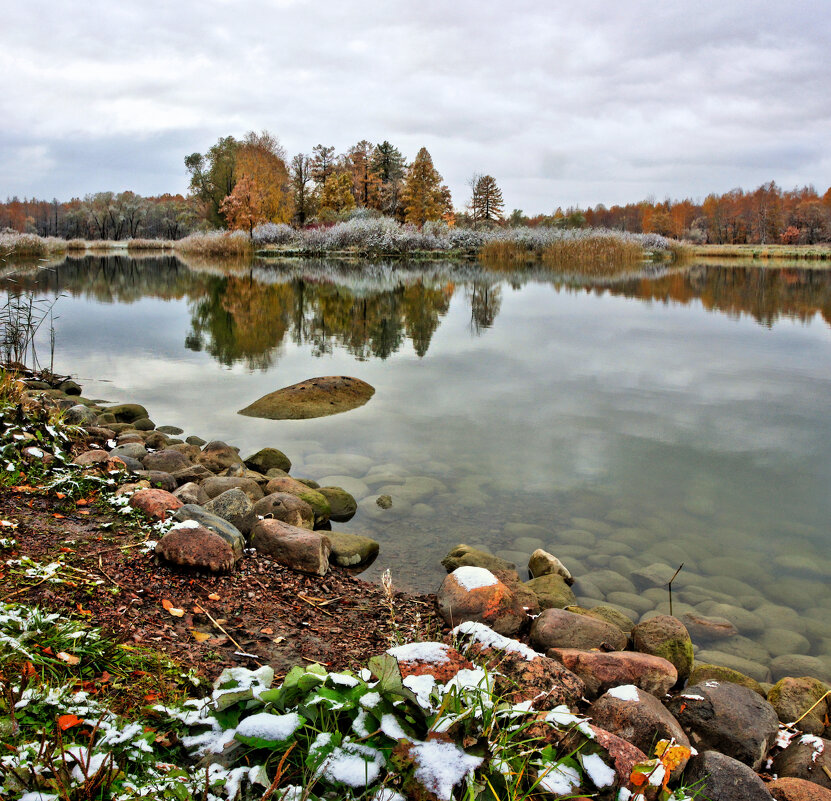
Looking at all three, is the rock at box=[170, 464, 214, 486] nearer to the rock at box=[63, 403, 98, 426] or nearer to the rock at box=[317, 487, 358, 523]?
the rock at box=[317, 487, 358, 523]

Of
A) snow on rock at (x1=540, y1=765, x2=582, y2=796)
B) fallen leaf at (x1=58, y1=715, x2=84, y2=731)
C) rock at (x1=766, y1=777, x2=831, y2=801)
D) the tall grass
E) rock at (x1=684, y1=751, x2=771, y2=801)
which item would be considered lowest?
rock at (x1=766, y1=777, x2=831, y2=801)

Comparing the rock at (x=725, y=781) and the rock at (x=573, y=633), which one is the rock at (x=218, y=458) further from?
the rock at (x=725, y=781)

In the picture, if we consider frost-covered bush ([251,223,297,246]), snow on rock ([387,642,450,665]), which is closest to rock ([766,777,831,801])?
snow on rock ([387,642,450,665])

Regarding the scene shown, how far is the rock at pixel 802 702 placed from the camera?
276cm

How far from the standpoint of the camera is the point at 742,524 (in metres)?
5.03

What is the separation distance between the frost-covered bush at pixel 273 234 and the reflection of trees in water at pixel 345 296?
1572cm

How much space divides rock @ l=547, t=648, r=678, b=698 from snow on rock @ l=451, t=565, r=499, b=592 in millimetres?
522

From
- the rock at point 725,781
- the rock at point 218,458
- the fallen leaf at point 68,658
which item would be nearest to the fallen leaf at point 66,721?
the fallen leaf at point 68,658

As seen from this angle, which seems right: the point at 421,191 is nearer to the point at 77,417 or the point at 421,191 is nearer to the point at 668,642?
the point at 77,417

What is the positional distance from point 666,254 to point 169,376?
44894 millimetres

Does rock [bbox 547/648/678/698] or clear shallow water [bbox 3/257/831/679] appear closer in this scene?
rock [bbox 547/648/678/698]

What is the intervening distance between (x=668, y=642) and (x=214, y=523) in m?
2.50

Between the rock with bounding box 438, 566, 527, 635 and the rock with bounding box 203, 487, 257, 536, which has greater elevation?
the rock with bounding box 203, 487, 257, 536

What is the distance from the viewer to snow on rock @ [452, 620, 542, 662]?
2508 mm
